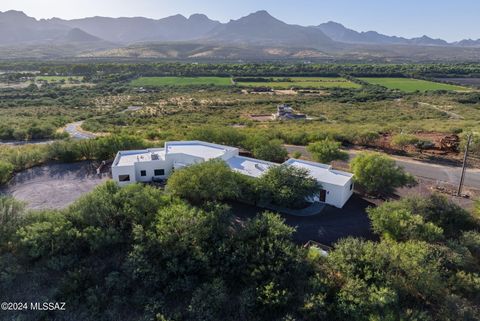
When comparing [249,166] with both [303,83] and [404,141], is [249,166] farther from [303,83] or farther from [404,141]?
[303,83]

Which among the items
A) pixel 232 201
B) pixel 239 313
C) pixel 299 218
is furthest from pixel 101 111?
pixel 239 313

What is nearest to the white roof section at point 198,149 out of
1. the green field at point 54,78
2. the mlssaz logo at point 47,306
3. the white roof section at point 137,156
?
the white roof section at point 137,156

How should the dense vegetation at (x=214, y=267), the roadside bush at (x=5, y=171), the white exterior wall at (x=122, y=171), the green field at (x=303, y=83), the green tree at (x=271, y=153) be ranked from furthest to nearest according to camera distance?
A: the green field at (x=303, y=83) < the green tree at (x=271, y=153) < the white exterior wall at (x=122, y=171) < the roadside bush at (x=5, y=171) < the dense vegetation at (x=214, y=267)

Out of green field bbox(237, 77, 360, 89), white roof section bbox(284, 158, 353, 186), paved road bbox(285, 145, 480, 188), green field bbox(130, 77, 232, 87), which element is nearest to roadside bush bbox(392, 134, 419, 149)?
paved road bbox(285, 145, 480, 188)

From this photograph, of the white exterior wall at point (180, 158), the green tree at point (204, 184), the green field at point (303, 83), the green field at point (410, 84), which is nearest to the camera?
the green tree at point (204, 184)

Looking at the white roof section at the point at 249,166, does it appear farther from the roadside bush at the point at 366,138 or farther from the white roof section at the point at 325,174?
the roadside bush at the point at 366,138

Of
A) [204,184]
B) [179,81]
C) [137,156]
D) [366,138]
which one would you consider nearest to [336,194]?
[204,184]

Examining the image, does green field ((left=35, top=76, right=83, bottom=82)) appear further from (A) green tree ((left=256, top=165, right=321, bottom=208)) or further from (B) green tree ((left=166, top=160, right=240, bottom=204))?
(A) green tree ((left=256, top=165, right=321, bottom=208))
